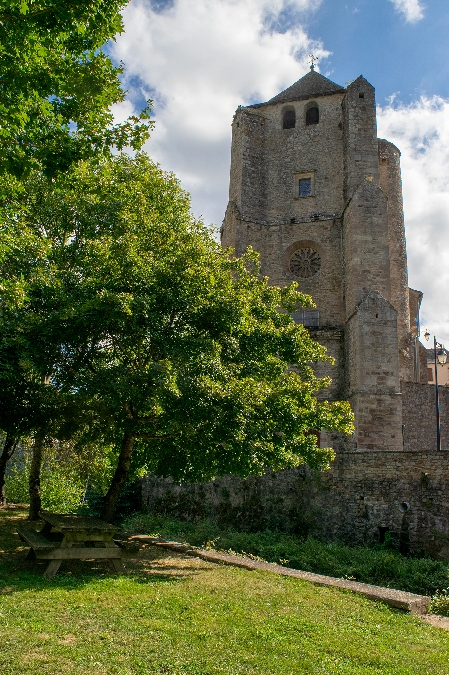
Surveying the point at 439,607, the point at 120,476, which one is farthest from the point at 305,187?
the point at 439,607

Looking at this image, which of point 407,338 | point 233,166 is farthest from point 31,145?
point 407,338

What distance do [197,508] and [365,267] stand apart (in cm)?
1253

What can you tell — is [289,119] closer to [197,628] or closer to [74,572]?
[74,572]

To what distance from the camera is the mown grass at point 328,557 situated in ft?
32.8

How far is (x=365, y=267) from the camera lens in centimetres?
2270

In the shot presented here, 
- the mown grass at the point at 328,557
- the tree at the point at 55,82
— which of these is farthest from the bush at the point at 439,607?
the tree at the point at 55,82

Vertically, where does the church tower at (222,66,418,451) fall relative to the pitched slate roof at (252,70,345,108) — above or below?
below

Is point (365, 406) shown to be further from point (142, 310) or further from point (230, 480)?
point (142, 310)

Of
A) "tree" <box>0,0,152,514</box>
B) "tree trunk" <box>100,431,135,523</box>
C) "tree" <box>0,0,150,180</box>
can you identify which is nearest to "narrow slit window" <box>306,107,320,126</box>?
"tree" <box>0,0,152,514</box>

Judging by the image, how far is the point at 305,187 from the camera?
89.4 ft

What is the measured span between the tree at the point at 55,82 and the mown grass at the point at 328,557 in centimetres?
864

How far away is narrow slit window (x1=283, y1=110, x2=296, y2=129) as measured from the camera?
95.1ft

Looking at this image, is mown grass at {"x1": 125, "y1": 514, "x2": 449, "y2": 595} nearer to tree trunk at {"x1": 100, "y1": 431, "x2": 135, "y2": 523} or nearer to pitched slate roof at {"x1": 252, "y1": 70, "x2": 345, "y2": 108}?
tree trunk at {"x1": 100, "y1": 431, "x2": 135, "y2": 523}

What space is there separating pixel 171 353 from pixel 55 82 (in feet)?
15.1
